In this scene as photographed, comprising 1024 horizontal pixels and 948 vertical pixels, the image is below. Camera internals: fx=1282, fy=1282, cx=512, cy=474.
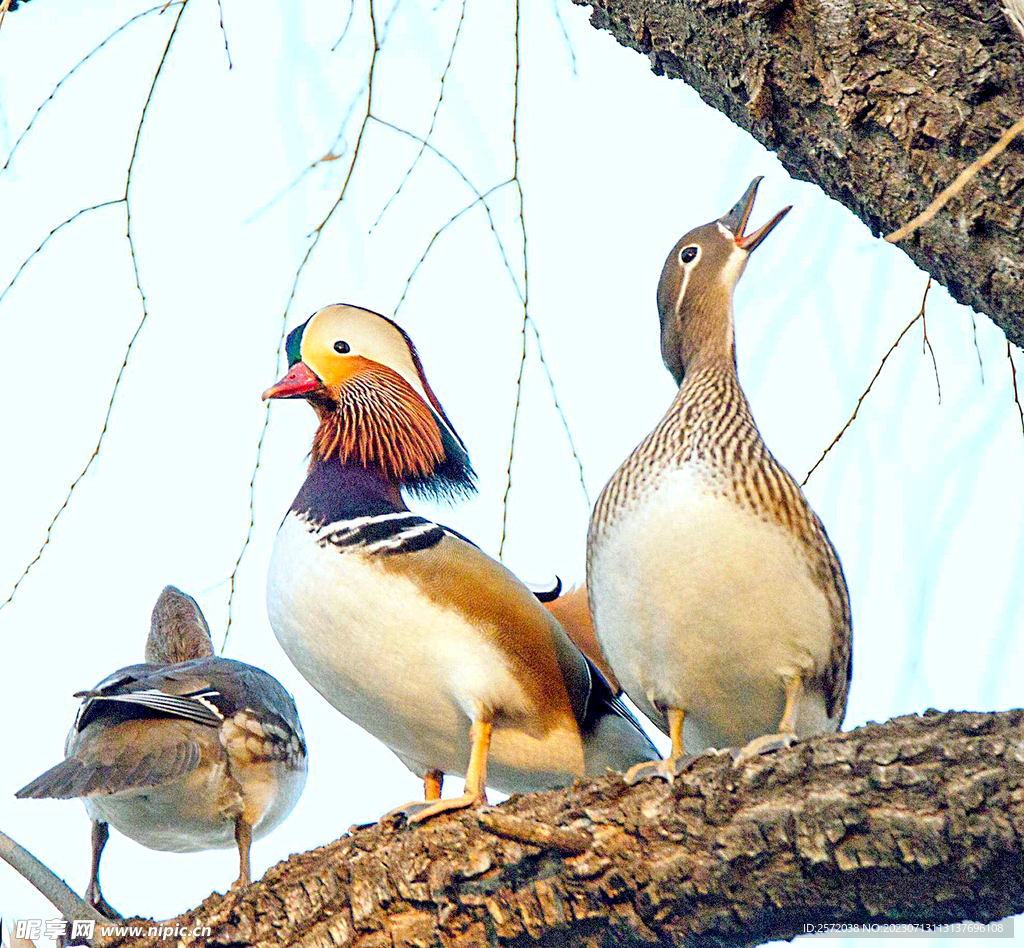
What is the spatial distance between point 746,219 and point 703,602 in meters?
0.86

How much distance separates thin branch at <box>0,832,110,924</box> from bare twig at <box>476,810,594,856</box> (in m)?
0.69

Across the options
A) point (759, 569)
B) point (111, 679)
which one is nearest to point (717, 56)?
point (759, 569)

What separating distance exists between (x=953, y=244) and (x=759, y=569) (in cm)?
A: 66

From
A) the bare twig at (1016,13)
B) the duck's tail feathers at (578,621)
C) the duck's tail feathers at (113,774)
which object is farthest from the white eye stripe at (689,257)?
the duck's tail feathers at (113,774)

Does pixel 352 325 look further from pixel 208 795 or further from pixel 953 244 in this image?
pixel 953 244

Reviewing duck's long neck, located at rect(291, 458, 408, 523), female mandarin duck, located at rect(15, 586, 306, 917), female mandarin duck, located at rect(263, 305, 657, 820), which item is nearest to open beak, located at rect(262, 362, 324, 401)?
female mandarin duck, located at rect(263, 305, 657, 820)

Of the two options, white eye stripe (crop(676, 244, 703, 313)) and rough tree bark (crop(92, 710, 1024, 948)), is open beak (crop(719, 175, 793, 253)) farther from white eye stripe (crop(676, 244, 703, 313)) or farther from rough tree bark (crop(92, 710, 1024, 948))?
rough tree bark (crop(92, 710, 1024, 948))

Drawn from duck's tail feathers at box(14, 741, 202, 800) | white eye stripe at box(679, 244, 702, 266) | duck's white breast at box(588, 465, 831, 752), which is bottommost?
duck's tail feathers at box(14, 741, 202, 800)

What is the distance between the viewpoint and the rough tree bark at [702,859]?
1.56 m

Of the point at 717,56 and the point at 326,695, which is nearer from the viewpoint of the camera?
the point at 717,56

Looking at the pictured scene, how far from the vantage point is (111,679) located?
94.3 inches

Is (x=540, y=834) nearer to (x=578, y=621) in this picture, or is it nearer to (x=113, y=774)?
(x=113, y=774)

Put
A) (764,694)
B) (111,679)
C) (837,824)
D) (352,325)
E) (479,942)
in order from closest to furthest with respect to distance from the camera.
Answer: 1. (837,824)
2. (479,942)
3. (764,694)
4. (111,679)
5. (352,325)

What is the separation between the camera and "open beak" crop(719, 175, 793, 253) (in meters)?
2.51
